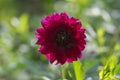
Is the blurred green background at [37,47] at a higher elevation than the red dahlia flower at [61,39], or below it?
higher

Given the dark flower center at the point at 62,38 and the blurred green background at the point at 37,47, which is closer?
the dark flower center at the point at 62,38

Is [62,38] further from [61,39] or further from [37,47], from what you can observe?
[37,47]

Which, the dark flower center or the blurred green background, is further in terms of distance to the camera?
the blurred green background

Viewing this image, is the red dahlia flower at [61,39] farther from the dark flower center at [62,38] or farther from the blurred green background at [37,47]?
the blurred green background at [37,47]

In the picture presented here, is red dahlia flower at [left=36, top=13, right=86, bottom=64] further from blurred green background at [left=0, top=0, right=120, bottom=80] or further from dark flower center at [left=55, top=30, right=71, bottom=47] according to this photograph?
blurred green background at [left=0, top=0, right=120, bottom=80]

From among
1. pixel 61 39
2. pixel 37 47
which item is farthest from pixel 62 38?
pixel 37 47

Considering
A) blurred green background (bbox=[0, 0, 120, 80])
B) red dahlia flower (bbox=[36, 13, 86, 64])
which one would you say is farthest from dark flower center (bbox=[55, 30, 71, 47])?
blurred green background (bbox=[0, 0, 120, 80])

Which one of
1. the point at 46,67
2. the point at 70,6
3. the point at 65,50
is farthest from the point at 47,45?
the point at 70,6

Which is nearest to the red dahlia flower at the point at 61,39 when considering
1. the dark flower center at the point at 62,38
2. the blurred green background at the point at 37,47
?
the dark flower center at the point at 62,38
